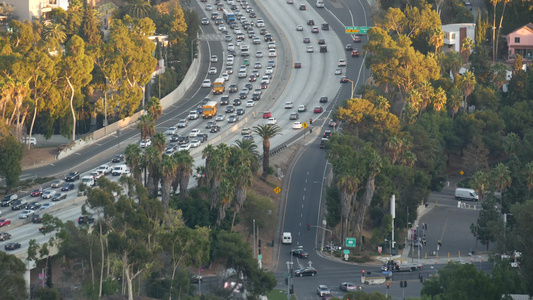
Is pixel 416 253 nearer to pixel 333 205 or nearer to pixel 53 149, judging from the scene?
pixel 333 205

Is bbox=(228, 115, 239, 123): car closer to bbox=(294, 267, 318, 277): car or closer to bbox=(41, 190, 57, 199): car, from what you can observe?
bbox=(41, 190, 57, 199): car

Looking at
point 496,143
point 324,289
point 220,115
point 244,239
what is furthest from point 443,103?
point 324,289

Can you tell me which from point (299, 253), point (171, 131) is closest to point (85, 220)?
point (299, 253)

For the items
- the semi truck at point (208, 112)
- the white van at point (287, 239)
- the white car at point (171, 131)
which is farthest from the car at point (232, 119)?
the white van at point (287, 239)

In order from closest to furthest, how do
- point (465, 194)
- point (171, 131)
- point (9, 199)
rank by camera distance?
point (9, 199), point (465, 194), point (171, 131)

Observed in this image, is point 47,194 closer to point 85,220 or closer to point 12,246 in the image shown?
point 85,220

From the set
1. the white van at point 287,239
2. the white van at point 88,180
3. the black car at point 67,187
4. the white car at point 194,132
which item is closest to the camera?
the white van at point 287,239

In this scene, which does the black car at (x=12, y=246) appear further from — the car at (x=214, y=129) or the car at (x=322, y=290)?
the car at (x=214, y=129)

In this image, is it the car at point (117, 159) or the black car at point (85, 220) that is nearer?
the black car at point (85, 220)
